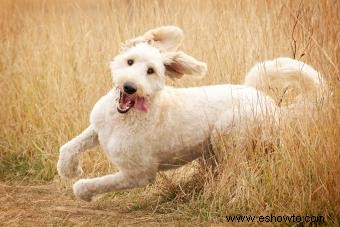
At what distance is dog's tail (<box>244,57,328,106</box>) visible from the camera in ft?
16.9

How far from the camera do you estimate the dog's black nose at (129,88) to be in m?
4.68

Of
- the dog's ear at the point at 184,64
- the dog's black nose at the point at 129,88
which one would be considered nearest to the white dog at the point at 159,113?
the dog's ear at the point at 184,64

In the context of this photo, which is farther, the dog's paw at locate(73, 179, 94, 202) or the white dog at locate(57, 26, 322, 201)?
the dog's paw at locate(73, 179, 94, 202)

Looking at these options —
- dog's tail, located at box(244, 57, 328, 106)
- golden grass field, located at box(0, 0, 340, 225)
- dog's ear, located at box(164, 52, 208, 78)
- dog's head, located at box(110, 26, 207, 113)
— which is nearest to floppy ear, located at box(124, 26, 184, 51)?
dog's head, located at box(110, 26, 207, 113)

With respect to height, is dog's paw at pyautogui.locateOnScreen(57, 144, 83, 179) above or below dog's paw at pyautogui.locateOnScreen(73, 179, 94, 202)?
above

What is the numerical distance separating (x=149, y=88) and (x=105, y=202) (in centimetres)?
122

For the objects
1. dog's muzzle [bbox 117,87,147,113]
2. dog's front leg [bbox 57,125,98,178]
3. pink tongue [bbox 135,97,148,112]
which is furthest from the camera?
dog's front leg [bbox 57,125,98,178]

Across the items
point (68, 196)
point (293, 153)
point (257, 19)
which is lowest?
point (68, 196)

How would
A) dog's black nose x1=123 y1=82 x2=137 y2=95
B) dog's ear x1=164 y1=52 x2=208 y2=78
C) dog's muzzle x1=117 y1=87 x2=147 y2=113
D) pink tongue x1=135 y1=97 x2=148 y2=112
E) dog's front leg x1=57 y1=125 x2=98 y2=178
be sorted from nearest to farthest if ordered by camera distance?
dog's black nose x1=123 y1=82 x2=137 y2=95 < dog's muzzle x1=117 y1=87 x2=147 y2=113 < pink tongue x1=135 y1=97 x2=148 y2=112 < dog's ear x1=164 y1=52 x2=208 y2=78 < dog's front leg x1=57 y1=125 x2=98 y2=178

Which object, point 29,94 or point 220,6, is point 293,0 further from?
point 29,94

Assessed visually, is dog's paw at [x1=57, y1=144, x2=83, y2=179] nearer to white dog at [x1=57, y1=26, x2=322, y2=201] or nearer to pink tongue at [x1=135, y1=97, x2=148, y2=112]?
white dog at [x1=57, y1=26, x2=322, y2=201]

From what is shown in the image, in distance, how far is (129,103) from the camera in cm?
496

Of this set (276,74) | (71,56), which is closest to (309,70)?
(276,74)

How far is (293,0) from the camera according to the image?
5652 mm
